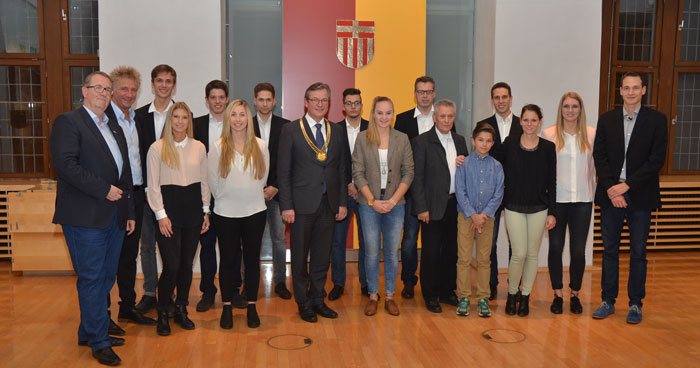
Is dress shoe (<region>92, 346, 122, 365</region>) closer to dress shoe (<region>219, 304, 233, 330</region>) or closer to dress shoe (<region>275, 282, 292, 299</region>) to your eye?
dress shoe (<region>219, 304, 233, 330</region>)

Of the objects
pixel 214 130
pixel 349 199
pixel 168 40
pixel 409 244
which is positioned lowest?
pixel 409 244

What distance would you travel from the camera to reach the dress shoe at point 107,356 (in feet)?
10.5

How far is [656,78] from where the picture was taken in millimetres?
6922

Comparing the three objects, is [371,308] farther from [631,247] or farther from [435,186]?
[631,247]

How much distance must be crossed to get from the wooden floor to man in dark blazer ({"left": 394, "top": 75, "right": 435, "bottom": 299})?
212mm

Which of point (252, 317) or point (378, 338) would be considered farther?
point (252, 317)

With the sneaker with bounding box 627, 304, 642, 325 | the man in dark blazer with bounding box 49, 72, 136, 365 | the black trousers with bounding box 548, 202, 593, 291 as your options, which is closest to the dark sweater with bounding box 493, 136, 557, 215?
the black trousers with bounding box 548, 202, 593, 291

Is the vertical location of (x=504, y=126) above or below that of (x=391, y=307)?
above

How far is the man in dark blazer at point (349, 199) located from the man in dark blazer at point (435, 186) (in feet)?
1.68

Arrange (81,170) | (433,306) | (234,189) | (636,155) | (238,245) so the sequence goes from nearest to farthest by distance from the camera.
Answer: (81,170)
(234,189)
(238,245)
(636,155)
(433,306)

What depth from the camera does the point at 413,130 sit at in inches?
180

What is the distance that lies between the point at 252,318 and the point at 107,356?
3.18ft

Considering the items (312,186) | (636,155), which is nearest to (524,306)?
(636,155)

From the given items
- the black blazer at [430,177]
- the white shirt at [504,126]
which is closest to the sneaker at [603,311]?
the black blazer at [430,177]
